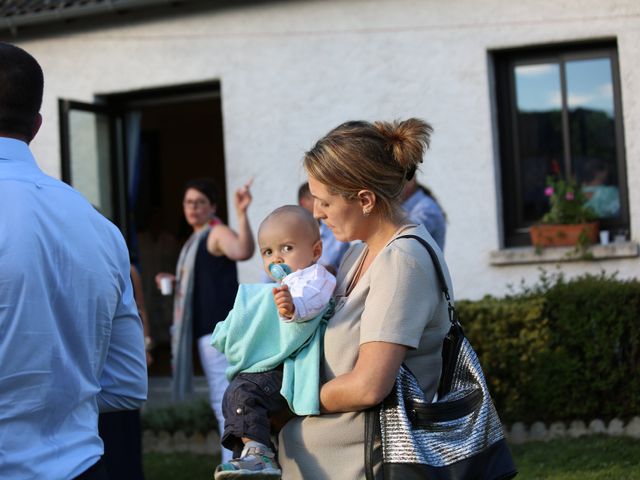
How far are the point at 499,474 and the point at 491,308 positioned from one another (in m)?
5.24

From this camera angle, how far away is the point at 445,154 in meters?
9.32

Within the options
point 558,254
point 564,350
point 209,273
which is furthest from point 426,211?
point 558,254

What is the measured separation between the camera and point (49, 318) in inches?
100

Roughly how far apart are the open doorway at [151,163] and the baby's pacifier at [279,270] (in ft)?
23.5

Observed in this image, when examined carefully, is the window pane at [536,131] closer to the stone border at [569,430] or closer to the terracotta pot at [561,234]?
the terracotta pot at [561,234]

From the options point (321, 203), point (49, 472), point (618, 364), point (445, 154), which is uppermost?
point (445, 154)

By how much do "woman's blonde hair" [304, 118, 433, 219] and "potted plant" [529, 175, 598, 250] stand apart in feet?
19.9

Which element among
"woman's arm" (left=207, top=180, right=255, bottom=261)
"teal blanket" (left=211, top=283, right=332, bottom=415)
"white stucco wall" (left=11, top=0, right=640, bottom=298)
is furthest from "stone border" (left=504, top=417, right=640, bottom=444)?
"teal blanket" (left=211, top=283, right=332, bottom=415)

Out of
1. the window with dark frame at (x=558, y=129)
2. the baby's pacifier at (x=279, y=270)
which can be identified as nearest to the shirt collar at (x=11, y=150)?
the baby's pacifier at (x=279, y=270)

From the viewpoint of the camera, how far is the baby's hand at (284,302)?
301cm

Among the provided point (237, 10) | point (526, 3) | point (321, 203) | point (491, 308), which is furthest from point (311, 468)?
point (237, 10)

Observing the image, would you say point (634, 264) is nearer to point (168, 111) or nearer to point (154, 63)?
point (154, 63)

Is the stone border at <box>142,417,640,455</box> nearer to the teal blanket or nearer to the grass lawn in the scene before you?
the grass lawn

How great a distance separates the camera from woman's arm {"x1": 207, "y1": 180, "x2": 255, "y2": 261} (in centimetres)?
746
